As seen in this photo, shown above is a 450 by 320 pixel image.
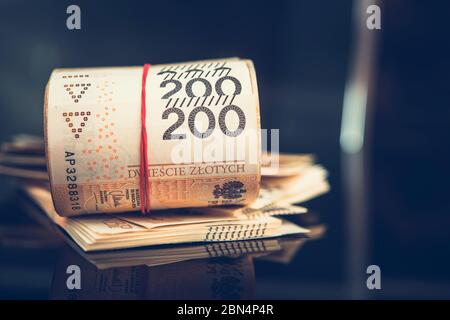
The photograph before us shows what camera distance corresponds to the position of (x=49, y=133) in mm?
707

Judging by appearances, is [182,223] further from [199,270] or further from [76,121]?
[76,121]

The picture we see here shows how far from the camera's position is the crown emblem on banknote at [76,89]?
729 mm

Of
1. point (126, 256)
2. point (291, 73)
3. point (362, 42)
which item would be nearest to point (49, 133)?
point (126, 256)

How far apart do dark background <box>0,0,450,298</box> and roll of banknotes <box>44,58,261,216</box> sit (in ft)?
2.61

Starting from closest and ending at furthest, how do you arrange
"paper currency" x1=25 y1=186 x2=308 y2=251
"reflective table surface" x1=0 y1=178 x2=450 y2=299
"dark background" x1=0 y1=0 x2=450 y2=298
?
"reflective table surface" x1=0 y1=178 x2=450 y2=299 < "paper currency" x1=25 y1=186 x2=308 y2=251 < "dark background" x1=0 y1=0 x2=450 y2=298
